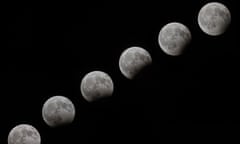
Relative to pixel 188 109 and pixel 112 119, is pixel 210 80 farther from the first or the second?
pixel 112 119

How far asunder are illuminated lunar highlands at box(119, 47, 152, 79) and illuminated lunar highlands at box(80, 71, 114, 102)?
10 centimetres

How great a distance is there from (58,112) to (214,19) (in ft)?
2.57

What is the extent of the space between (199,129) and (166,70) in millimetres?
342

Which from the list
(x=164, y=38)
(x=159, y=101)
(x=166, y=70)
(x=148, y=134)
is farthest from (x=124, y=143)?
(x=164, y=38)

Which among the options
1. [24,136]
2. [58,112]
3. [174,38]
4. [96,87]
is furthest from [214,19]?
[24,136]

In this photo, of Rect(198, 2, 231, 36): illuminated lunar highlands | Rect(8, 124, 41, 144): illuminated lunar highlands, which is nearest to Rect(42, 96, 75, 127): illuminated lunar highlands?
Rect(8, 124, 41, 144): illuminated lunar highlands

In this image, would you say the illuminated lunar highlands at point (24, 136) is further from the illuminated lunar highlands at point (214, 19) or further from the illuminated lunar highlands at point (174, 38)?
the illuminated lunar highlands at point (214, 19)

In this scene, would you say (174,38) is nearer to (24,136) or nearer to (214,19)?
(214,19)

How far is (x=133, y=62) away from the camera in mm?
1948

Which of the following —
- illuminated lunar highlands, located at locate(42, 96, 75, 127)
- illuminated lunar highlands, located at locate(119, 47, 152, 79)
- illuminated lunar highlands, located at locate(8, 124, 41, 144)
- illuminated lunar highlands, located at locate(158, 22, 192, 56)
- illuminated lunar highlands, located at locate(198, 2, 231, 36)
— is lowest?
illuminated lunar highlands, located at locate(8, 124, 41, 144)

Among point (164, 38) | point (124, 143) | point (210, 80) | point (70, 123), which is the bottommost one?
point (124, 143)

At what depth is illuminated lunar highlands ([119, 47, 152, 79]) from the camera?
1950 millimetres

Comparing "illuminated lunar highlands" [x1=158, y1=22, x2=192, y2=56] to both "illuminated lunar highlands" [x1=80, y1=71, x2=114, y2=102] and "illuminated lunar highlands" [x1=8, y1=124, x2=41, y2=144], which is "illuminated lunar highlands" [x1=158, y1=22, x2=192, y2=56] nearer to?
"illuminated lunar highlands" [x1=80, y1=71, x2=114, y2=102]

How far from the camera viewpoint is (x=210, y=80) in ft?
7.35
